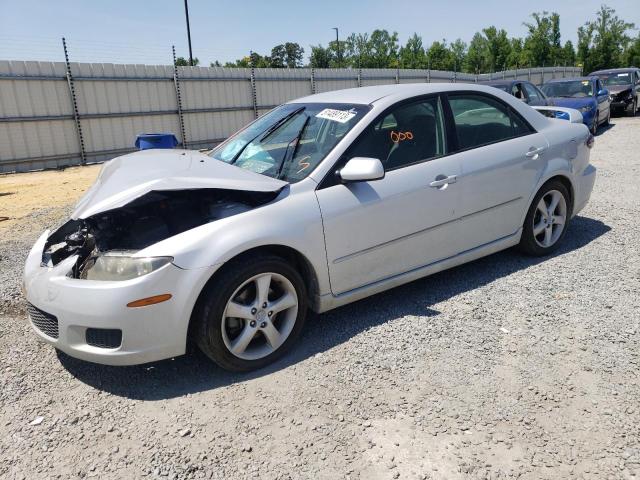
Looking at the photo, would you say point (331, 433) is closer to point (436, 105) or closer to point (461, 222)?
point (461, 222)

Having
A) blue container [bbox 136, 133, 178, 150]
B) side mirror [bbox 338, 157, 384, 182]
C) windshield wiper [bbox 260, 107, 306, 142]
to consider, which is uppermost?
windshield wiper [bbox 260, 107, 306, 142]

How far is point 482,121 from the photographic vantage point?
417cm

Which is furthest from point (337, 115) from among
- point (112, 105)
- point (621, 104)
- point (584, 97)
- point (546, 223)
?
point (621, 104)

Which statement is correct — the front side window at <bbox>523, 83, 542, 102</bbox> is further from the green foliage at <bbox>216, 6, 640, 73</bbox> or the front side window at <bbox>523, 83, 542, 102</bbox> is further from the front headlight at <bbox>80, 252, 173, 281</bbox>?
the green foliage at <bbox>216, 6, 640, 73</bbox>

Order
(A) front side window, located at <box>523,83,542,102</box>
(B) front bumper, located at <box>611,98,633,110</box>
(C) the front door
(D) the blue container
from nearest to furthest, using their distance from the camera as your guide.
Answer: (C) the front door < (D) the blue container < (A) front side window, located at <box>523,83,542,102</box> < (B) front bumper, located at <box>611,98,633,110</box>

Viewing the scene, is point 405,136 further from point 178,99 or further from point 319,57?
point 319,57

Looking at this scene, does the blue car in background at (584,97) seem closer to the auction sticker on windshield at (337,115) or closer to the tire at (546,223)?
the tire at (546,223)

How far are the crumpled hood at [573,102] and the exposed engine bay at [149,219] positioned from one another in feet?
37.8

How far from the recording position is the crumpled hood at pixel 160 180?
2.92m

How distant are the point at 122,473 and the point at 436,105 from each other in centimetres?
328

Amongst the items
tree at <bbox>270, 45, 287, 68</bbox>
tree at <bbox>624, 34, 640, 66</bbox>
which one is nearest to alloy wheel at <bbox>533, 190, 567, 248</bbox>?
tree at <bbox>624, 34, 640, 66</bbox>

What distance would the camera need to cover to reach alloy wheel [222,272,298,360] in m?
2.96

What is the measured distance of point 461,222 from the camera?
387 centimetres

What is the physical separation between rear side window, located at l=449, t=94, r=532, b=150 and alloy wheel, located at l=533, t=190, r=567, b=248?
2.18 ft
